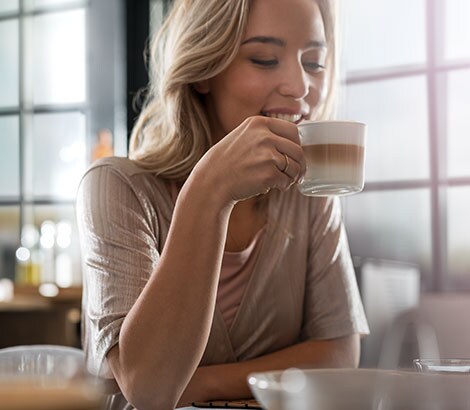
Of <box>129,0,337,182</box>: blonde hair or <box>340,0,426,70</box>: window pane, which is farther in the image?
<box>340,0,426,70</box>: window pane

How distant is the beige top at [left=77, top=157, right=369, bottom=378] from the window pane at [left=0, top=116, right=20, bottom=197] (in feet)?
10.6

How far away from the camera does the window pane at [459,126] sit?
4.02 m

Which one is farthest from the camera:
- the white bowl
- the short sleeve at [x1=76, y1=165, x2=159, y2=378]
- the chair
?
the chair

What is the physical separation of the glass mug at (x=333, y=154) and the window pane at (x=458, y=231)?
9.41 ft

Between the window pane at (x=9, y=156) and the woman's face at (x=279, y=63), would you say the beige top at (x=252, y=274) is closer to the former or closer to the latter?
the woman's face at (x=279, y=63)

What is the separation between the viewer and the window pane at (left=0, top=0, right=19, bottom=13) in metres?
4.85

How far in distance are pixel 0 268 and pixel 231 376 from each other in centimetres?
356

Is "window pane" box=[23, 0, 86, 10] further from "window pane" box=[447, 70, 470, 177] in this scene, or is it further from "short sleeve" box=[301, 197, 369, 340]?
"short sleeve" box=[301, 197, 369, 340]

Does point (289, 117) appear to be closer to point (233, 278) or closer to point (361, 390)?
point (233, 278)

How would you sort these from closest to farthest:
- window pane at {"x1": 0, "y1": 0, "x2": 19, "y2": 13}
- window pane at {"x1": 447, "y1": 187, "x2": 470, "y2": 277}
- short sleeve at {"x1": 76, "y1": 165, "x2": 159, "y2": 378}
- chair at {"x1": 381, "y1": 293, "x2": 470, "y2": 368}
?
1. short sleeve at {"x1": 76, "y1": 165, "x2": 159, "y2": 378}
2. chair at {"x1": 381, "y1": 293, "x2": 470, "y2": 368}
3. window pane at {"x1": 447, "y1": 187, "x2": 470, "y2": 277}
4. window pane at {"x1": 0, "y1": 0, "x2": 19, "y2": 13}

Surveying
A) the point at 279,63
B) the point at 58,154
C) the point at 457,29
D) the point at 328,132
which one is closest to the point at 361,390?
the point at 328,132

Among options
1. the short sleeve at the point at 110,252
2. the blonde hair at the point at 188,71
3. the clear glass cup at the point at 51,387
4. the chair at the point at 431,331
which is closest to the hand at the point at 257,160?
the short sleeve at the point at 110,252

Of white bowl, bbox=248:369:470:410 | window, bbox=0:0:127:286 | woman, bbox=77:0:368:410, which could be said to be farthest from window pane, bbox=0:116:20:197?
white bowl, bbox=248:369:470:410

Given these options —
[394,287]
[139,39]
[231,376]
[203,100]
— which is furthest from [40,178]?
[231,376]
